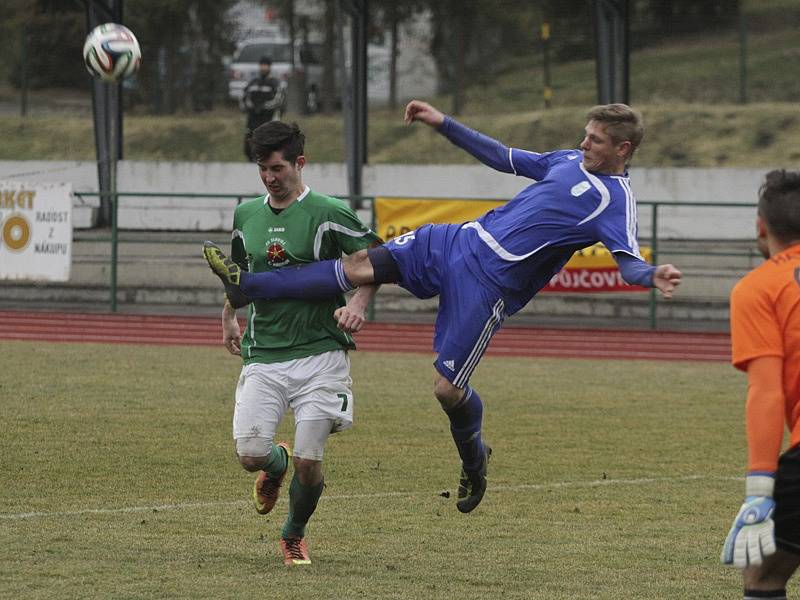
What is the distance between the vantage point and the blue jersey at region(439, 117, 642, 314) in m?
6.94

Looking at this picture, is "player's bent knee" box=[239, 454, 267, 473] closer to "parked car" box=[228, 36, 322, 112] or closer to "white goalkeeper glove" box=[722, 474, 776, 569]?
"white goalkeeper glove" box=[722, 474, 776, 569]

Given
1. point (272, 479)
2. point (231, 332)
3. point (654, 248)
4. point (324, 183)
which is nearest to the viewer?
point (272, 479)

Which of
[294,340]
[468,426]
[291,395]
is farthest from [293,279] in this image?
[468,426]

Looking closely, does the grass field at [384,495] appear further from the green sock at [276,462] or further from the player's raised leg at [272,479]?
the green sock at [276,462]

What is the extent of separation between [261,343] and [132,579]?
122 cm

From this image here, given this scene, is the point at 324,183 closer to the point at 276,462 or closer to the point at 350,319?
the point at 276,462

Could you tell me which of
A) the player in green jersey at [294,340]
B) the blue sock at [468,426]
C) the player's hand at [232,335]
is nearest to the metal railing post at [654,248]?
the blue sock at [468,426]

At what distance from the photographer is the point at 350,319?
649 cm

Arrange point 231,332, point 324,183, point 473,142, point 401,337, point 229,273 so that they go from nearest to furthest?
point 229,273, point 231,332, point 473,142, point 401,337, point 324,183

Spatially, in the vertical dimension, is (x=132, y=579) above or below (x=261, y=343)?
below

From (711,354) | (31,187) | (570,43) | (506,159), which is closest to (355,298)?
(506,159)

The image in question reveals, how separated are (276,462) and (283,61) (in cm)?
1923

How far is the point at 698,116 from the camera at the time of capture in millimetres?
26484

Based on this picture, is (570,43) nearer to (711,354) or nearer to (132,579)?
(711,354)
